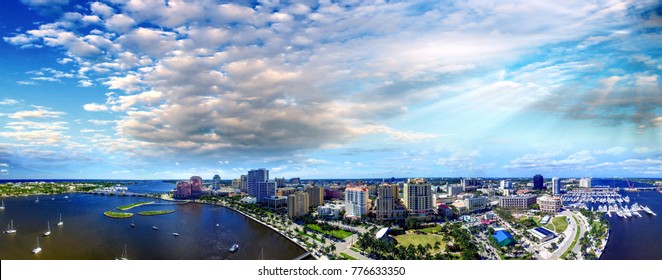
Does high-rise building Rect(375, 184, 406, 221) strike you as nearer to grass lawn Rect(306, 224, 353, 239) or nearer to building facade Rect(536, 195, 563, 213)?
grass lawn Rect(306, 224, 353, 239)

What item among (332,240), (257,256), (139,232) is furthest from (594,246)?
(139,232)

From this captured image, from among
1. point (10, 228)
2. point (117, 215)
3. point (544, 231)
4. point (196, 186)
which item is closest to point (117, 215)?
point (117, 215)

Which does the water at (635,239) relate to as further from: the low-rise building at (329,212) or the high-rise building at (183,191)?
the high-rise building at (183,191)

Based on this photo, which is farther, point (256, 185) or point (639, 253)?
point (256, 185)

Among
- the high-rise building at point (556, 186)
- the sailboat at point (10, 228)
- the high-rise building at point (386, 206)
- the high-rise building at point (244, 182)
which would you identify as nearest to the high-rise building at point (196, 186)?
the high-rise building at point (244, 182)

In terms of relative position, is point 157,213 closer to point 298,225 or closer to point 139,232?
point 139,232


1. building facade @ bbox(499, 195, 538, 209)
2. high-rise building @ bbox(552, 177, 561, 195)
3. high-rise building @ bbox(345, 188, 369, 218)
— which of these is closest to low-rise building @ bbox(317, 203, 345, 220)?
high-rise building @ bbox(345, 188, 369, 218)

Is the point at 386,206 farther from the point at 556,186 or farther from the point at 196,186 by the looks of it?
the point at 196,186
